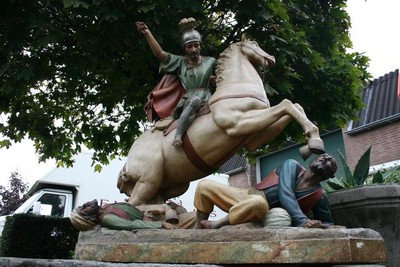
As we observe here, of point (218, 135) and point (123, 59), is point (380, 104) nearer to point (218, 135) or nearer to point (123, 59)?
point (123, 59)

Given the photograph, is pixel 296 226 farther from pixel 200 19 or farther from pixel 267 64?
pixel 200 19

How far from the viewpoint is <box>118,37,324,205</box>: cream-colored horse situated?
3615 millimetres

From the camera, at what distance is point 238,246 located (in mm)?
2867

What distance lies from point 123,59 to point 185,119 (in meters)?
3.42

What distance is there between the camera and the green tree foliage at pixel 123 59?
18.3 ft

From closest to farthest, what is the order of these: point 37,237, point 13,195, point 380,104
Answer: point 37,237 < point 380,104 < point 13,195

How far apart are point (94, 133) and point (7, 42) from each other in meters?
3.21

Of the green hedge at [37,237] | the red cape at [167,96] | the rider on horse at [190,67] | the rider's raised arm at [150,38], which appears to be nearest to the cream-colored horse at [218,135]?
the rider on horse at [190,67]

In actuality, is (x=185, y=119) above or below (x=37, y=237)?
above

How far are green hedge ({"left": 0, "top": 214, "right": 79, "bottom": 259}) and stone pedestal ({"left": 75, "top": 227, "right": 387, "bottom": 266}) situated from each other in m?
5.29

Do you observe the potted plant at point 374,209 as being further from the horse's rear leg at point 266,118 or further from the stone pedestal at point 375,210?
the horse's rear leg at point 266,118

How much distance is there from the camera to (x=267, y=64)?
13.4ft

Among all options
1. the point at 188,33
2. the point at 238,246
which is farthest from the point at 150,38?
the point at 238,246

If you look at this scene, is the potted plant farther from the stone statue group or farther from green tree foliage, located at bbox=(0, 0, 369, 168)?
green tree foliage, located at bbox=(0, 0, 369, 168)
